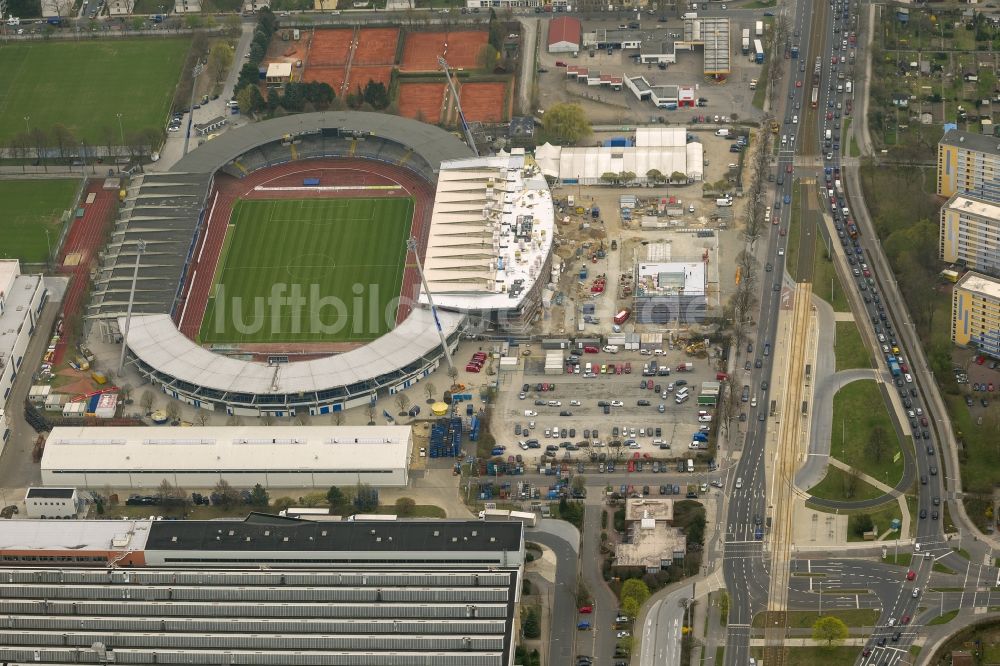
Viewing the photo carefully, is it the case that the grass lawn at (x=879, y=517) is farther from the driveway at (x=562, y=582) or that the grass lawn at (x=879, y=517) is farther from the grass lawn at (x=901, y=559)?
the driveway at (x=562, y=582)

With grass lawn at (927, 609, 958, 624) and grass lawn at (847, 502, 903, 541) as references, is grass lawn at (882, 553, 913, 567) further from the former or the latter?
grass lawn at (927, 609, 958, 624)

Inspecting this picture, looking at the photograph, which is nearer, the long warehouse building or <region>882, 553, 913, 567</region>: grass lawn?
the long warehouse building

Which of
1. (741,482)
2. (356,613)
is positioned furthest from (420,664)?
(741,482)

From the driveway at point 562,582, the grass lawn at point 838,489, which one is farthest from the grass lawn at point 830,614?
the driveway at point 562,582

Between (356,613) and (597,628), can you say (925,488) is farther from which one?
(356,613)

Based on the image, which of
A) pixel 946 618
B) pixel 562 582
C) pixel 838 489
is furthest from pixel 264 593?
pixel 946 618

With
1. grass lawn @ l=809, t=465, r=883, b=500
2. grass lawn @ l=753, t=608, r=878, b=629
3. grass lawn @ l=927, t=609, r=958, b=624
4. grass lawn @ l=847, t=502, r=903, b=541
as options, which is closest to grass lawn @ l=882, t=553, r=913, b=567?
grass lawn @ l=847, t=502, r=903, b=541
